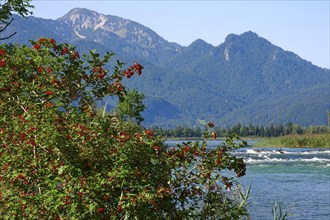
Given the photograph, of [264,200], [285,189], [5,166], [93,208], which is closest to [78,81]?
[5,166]

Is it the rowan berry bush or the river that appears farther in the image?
the river

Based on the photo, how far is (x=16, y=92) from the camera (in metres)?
8.93

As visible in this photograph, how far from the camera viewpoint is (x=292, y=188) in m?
38.5

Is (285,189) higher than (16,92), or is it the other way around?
(16,92)

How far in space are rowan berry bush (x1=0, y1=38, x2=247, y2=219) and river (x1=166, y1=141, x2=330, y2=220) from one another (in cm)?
934

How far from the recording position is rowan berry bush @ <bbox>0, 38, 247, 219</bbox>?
24.2 feet

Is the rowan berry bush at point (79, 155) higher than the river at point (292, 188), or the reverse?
the rowan berry bush at point (79, 155)

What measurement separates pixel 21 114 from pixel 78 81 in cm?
113

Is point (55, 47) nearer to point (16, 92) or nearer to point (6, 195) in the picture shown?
point (16, 92)

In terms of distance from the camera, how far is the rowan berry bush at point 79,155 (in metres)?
7.39

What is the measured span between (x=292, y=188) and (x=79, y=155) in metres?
32.8

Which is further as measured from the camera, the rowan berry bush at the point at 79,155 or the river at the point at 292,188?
the river at the point at 292,188

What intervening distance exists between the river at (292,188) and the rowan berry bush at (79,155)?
30.7 ft

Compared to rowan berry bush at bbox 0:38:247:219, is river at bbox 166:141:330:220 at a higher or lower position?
lower
